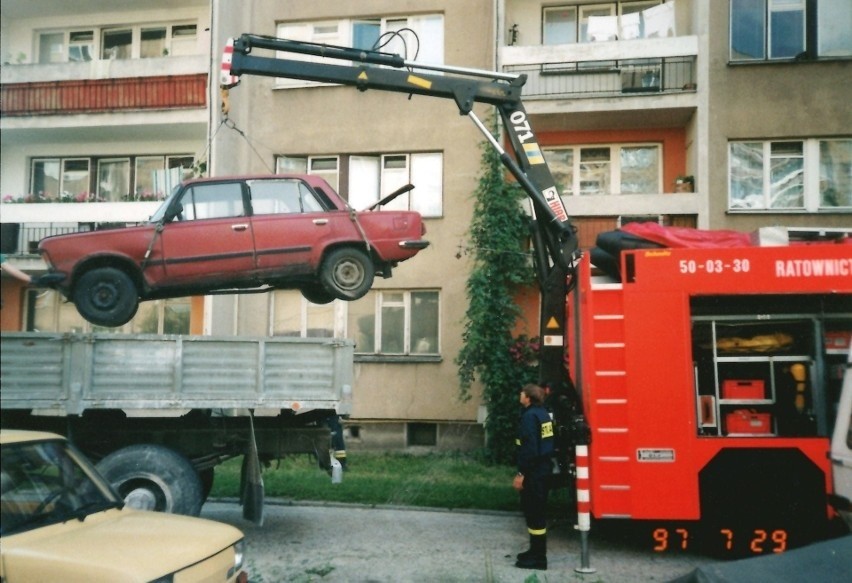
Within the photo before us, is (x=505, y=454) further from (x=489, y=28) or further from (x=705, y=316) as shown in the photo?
(x=489, y=28)

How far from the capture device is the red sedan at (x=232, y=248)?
714cm

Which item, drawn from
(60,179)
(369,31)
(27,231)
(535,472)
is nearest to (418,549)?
(535,472)

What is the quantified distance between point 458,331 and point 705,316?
708 centimetres

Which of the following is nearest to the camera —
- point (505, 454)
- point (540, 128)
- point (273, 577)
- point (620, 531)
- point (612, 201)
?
point (273, 577)

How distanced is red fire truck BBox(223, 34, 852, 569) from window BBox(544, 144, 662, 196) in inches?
294

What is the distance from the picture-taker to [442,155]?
14.5 meters

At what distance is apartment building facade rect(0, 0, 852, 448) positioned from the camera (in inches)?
538

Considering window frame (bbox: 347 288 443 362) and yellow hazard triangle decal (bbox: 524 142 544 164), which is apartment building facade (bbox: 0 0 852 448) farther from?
yellow hazard triangle decal (bbox: 524 142 544 164)

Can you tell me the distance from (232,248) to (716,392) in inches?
188

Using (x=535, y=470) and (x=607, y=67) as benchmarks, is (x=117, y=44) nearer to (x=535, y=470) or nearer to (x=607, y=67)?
(x=607, y=67)

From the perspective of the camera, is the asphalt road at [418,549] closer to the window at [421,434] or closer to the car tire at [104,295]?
the car tire at [104,295]

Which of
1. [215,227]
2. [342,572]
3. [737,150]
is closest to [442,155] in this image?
[737,150]

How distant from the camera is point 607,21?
14.8m

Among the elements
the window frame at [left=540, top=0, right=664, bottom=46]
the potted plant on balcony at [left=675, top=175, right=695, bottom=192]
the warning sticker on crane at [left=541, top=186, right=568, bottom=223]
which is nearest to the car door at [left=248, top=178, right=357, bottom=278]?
the warning sticker on crane at [left=541, top=186, right=568, bottom=223]
